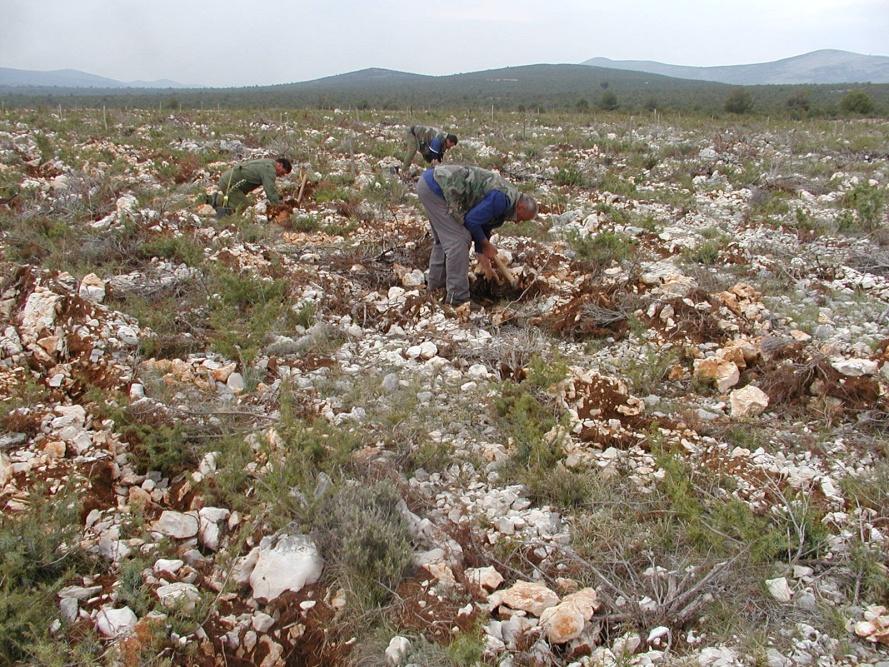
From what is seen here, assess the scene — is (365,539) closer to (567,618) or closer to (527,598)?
(527,598)

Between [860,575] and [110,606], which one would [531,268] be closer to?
[860,575]

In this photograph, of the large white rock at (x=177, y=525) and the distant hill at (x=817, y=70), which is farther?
the distant hill at (x=817, y=70)

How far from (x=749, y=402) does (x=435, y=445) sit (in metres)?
1.81

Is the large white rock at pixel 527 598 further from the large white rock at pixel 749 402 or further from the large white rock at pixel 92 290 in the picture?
the large white rock at pixel 92 290

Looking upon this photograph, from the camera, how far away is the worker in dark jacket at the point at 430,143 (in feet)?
22.4

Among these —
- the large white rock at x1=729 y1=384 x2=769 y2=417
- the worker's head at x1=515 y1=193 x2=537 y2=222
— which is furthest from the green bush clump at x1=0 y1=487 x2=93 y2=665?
the worker's head at x1=515 y1=193 x2=537 y2=222

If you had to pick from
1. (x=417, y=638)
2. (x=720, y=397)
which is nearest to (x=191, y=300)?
(x=417, y=638)

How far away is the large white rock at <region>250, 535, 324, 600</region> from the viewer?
2.15 m

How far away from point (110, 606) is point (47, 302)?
258 cm

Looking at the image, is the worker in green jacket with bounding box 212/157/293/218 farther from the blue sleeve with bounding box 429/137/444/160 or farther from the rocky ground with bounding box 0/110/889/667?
the blue sleeve with bounding box 429/137/444/160

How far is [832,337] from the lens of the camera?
388cm

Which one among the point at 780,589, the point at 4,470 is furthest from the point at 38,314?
the point at 780,589

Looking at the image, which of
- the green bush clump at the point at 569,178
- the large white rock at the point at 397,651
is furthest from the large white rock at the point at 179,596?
the green bush clump at the point at 569,178

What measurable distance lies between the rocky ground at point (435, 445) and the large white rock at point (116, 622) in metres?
0.02
